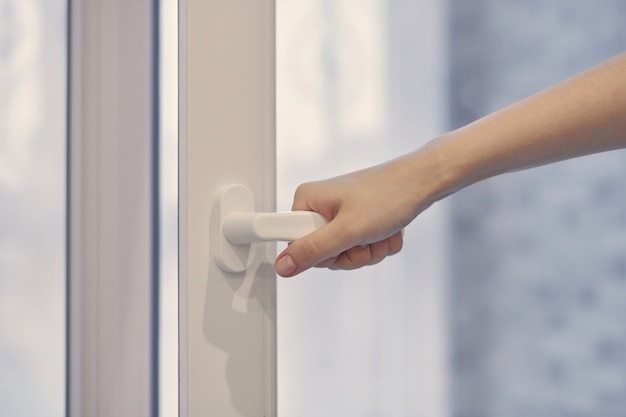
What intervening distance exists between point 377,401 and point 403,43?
37 cm

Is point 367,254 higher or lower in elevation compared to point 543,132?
lower

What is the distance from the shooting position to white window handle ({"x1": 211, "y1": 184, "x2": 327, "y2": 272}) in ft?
Answer: 1.92

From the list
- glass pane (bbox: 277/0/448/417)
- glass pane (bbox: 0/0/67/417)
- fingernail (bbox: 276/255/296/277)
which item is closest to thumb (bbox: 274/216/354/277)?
fingernail (bbox: 276/255/296/277)

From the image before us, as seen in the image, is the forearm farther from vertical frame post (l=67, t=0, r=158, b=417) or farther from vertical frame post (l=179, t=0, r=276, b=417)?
vertical frame post (l=67, t=0, r=158, b=417)

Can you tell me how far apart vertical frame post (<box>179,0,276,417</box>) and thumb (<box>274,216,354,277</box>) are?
0.09 meters

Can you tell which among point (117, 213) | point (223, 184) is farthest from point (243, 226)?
point (117, 213)

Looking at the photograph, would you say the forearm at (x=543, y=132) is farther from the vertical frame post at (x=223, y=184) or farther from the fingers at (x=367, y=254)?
the vertical frame post at (x=223, y=184)

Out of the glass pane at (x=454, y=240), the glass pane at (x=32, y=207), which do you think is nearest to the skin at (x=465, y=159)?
the glass pane at (x=454, y=240)

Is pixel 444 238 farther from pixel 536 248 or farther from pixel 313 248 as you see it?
pixel 313 248

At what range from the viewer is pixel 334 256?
61cm

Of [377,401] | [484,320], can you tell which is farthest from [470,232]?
[377,401]

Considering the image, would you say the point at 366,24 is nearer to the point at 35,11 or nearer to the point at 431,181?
the point at 431,181

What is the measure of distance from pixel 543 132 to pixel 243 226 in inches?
10.6

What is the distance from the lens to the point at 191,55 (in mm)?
628
